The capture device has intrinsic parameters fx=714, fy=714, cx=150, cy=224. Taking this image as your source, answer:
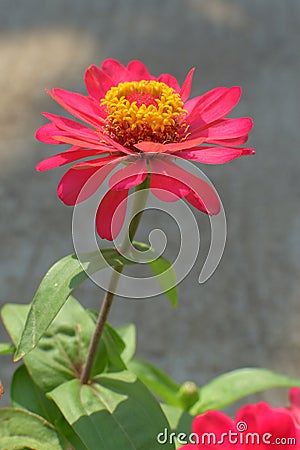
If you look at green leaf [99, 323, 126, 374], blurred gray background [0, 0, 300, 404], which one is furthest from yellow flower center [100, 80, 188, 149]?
blurred gray background [0, 0, 300, 404]

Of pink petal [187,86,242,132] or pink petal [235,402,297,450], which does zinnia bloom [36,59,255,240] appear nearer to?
pink petal [187,86,242,132]

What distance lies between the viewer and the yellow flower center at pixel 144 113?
413 millimetres

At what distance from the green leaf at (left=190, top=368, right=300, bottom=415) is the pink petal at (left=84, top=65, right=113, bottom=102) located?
0.27 m

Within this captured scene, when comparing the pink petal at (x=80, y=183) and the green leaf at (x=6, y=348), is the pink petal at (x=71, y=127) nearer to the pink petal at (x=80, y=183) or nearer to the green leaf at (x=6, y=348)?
the pink petal at (x=80, y=183)

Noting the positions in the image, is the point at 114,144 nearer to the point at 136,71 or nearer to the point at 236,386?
the point at 136,71

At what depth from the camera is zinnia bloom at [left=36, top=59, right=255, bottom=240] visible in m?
0.37

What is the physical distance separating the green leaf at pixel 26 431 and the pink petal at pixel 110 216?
14 centimetres

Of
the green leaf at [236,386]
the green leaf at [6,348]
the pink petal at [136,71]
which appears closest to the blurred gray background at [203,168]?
the green leaf at [236,386]

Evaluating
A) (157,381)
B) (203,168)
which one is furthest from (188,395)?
(203,168)

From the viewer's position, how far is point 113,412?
1.41 feet

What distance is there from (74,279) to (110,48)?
1339mm

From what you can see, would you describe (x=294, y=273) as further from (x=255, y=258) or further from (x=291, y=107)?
(x=291, y=107)

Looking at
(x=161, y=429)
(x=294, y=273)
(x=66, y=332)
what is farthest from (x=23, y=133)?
(x=161, y=429)

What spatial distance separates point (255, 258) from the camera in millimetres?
1157
